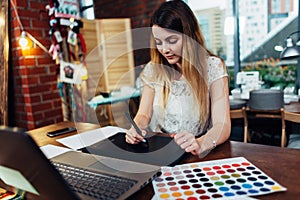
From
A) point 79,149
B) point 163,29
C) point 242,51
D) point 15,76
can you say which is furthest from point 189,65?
point 242,51

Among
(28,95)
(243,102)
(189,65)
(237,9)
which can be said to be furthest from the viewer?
(237,9)

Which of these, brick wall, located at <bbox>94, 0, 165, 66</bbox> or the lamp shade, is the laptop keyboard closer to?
the lamp shade

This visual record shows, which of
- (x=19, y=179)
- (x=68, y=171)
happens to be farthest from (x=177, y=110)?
(x=19, y=179)

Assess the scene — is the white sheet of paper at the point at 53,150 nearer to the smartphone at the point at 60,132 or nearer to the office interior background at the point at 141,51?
the smartphone at the point at 60,132

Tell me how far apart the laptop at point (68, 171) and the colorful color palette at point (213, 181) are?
52mm

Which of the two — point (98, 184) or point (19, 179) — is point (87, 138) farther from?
point (19, 179)

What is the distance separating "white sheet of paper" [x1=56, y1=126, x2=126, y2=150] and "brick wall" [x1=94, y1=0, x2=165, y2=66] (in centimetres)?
229

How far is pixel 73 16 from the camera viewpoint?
2387mm

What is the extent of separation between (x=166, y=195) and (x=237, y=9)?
301 centimetres

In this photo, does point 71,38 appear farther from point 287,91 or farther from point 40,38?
point 287,91

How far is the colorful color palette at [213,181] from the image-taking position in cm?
66

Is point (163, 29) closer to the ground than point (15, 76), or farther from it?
farther from it

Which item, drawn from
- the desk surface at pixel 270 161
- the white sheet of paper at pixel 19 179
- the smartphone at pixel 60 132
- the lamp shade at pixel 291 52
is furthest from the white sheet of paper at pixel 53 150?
the lamp shade at pixel 291 52

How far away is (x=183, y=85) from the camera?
1.38 metres
